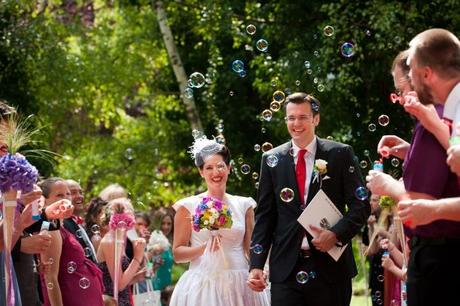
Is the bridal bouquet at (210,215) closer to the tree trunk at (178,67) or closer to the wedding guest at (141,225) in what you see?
the wedding guest at (141,225)

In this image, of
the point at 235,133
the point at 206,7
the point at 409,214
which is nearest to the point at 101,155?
the point at 235,133

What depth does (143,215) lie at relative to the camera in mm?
12969

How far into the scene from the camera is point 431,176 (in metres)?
5.25

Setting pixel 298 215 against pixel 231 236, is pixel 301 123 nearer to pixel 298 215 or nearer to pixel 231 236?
pixel 298 215

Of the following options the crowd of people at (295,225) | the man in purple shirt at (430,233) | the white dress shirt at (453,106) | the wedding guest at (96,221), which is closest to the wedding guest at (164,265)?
the wedding guest at (96,221)

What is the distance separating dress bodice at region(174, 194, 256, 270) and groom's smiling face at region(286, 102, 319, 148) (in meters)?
1.15

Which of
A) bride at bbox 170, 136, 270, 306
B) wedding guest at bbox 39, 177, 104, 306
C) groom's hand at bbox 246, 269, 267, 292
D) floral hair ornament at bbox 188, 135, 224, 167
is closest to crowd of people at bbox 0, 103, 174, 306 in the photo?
wedding guest at bbox 39, 177, 104, 306

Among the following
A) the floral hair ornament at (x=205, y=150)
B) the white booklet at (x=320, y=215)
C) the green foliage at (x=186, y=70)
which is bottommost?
the white booklet at (x=320, y=215)

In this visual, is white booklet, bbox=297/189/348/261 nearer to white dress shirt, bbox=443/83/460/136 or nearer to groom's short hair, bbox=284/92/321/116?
groom's short hair, bbox=284/92/321/116

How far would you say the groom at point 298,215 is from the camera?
7.65 metres

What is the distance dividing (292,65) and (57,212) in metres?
9.42

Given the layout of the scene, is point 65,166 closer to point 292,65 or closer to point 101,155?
point 101,155

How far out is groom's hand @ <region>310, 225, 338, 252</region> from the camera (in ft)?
24.7

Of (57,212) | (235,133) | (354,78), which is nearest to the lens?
(57,212)
